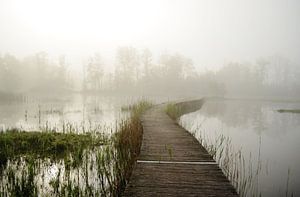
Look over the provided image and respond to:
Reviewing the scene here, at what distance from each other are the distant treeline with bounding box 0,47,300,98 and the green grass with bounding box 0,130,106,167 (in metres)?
37.0

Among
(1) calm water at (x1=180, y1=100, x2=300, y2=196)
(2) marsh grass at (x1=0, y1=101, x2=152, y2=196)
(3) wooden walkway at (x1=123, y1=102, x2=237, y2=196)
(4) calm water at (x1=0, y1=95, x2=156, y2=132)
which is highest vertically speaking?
(3) wooden walkway at (x1=123, y1=102, x2=237, y2=196)

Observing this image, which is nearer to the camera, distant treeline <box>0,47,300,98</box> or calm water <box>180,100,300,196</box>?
calm water <box>180,100,300,196</box>

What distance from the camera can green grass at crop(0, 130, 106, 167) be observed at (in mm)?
6266

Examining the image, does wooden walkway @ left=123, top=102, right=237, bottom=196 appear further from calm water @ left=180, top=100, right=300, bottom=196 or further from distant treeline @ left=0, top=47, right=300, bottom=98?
distant treeline @ left=0, top=47, right=300, bottom=98

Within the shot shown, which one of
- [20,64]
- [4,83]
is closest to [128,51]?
[20,64]

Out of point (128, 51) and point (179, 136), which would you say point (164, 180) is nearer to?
point (179, 136)

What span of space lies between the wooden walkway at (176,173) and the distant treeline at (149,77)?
38087 millimetres

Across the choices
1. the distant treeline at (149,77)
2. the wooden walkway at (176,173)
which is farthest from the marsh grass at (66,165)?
the distant treeline at (149,77)

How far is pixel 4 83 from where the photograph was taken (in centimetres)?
3725

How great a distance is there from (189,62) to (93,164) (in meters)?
50.1

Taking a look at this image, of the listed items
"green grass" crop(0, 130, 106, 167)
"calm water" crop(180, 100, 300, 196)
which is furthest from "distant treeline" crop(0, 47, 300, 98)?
"green grass" crop(0, 130, 106, 167)

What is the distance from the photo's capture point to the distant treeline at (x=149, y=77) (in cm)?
A: 4609

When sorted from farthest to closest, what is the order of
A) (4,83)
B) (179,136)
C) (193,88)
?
(193,88) → (4,83) → (179,136)

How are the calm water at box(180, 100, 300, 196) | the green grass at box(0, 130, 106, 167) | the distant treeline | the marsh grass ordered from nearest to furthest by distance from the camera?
the marsh grass < the calm water at box(180, 100, 300, 196) < the green grass at box(0, 130, 106, 167) < the distant treeline
